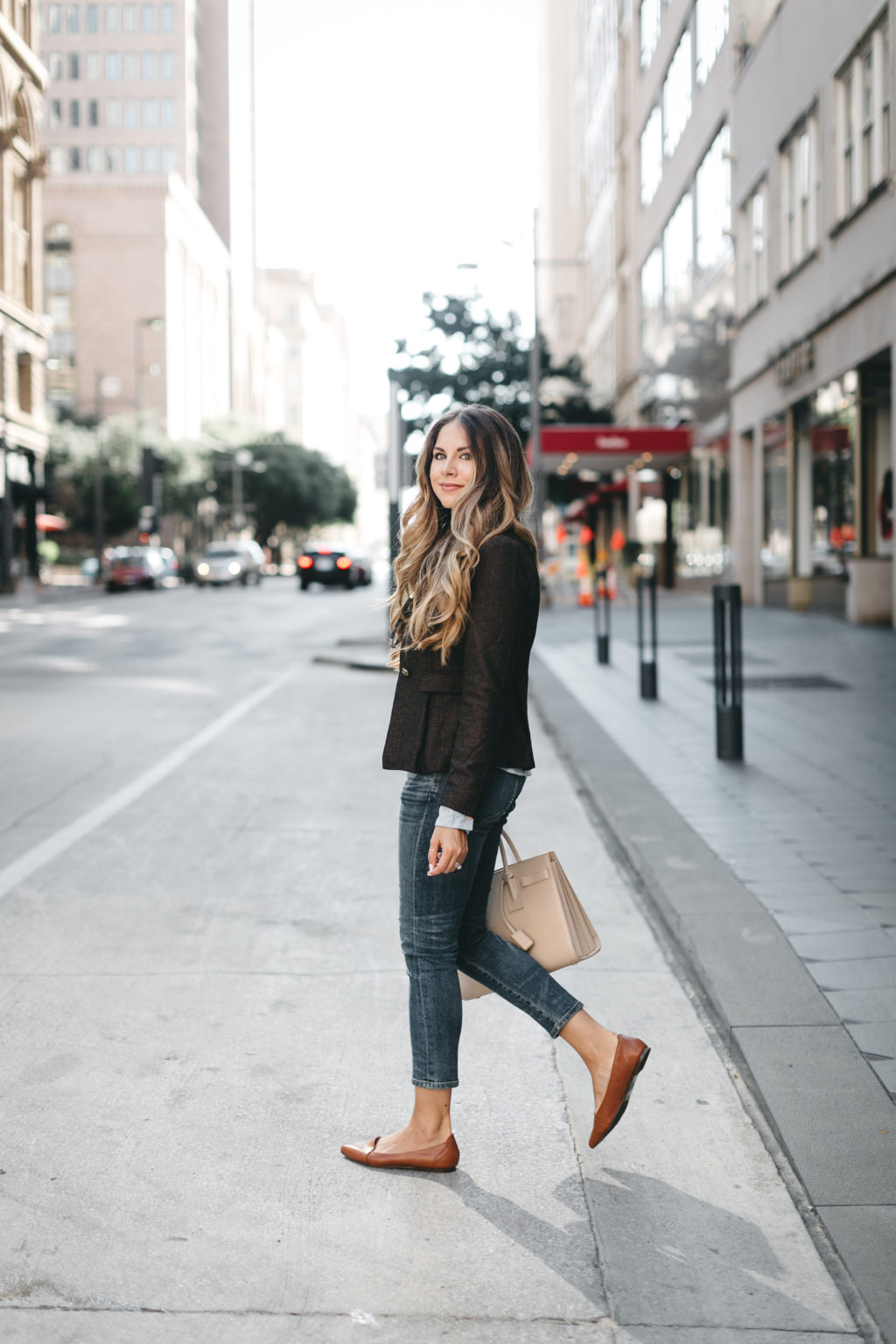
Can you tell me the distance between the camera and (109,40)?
353 feet

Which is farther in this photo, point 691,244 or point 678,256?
point 678,256

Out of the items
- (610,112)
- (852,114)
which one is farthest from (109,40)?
(852,114)

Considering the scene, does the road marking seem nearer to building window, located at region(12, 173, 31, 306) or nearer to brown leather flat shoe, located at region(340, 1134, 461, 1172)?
brown leather flat shoe, located at region(340, 1134, 461, 1172)

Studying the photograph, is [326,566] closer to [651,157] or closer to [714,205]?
[651,157]

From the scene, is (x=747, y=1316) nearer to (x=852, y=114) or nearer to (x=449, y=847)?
(x=449, y=847)

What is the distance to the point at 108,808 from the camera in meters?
8.27

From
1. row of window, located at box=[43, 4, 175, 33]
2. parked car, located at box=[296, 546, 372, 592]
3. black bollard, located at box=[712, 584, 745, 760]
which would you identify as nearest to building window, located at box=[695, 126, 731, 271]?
parked car, located at box=[296, 546, 372, 592]

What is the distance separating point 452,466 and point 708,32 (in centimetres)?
3124

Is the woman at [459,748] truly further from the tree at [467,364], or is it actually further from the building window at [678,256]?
the tree at [467,364]

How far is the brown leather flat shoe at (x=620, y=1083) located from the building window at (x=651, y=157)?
3897 cm

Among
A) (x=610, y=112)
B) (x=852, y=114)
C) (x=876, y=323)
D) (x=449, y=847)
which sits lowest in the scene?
(x=449, y=847)

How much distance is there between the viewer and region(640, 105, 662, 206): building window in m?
39.8

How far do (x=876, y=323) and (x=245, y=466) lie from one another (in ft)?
228


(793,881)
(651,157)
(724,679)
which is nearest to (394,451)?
(724,679)
